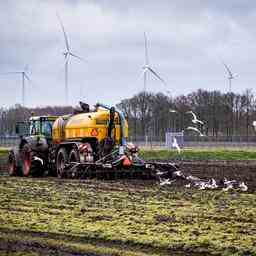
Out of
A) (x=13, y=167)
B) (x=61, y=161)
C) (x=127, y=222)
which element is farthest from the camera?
(x=13, y=167)

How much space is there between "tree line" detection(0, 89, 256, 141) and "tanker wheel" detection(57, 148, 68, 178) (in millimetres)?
46813

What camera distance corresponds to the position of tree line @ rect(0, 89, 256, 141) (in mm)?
77062

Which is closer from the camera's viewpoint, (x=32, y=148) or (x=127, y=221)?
(x=127, y=221)

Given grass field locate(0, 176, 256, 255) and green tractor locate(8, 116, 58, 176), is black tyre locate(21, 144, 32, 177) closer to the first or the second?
green tractor locate(8, 116, 58, 176)

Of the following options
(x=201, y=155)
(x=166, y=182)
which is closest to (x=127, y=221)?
(x=166, y=182)

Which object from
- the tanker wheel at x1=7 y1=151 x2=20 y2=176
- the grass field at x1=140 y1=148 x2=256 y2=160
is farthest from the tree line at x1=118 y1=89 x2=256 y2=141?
the tanker wheel at x1=7 y1=151 x2=20 y2=176

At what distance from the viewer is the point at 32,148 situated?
2656 centimetres

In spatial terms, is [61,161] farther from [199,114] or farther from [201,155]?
[199,114]

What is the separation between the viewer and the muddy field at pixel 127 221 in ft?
31.7

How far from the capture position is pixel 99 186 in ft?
65.6

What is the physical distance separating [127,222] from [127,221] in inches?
5.2

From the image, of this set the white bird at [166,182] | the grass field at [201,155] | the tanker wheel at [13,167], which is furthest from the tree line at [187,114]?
the white bird at [166,182]

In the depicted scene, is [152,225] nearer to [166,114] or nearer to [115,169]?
[115,169]

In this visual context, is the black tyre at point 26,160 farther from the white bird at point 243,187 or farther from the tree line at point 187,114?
the tree line at point 187,114
